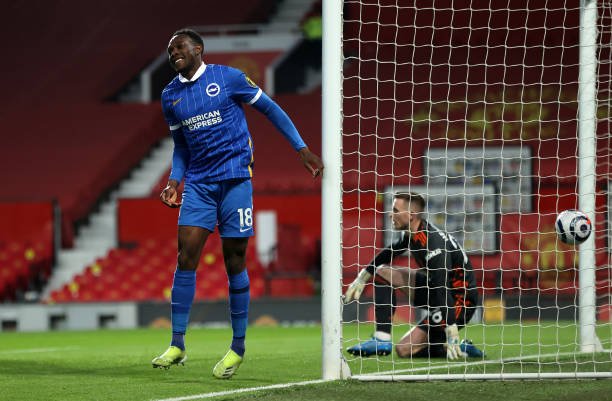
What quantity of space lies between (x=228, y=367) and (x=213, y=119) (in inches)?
48.2

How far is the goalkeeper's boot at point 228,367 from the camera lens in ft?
16.5

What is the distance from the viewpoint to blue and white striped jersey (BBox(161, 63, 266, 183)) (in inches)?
198

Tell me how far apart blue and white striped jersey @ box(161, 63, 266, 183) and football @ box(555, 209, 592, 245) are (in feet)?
6.00

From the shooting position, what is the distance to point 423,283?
6480mm

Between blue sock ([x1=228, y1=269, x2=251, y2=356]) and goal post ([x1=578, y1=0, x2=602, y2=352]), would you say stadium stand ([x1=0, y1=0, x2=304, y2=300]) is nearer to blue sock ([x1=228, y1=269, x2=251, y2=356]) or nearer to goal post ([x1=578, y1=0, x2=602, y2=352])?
goal post ([x1=578, y1=0, x2=602, y2=352])

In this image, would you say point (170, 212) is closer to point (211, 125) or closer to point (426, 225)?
point (426, 225)

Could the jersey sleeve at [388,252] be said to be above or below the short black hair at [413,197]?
below

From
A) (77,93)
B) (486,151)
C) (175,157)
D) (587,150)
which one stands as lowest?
(175,157)

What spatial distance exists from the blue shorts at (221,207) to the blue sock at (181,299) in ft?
0.85

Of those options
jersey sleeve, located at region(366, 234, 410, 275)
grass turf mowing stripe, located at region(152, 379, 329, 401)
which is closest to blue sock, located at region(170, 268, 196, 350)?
grass turf mowing stripe, located at region(152, 379, 329, 401)

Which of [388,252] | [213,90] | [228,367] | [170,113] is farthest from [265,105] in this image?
[388,252]

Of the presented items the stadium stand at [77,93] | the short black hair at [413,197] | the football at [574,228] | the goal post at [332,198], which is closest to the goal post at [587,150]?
the football at [574,228]

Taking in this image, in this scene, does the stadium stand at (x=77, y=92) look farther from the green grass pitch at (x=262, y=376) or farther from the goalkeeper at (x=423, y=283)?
the goalkeeper at (x=423, y=283)

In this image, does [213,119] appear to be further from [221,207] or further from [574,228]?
[574,228]
